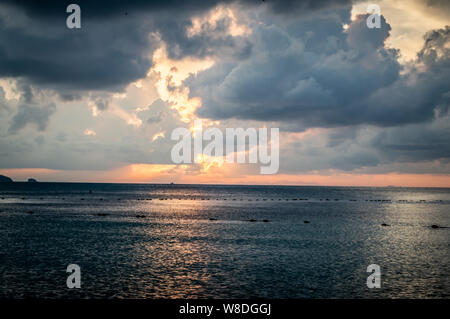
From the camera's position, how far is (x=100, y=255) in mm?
39812

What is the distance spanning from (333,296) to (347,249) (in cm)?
2047

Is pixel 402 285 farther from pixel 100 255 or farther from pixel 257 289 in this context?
pixel 100 255

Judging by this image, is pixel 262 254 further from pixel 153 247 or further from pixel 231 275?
pixel 153 247

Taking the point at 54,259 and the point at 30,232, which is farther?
the point at 30,232

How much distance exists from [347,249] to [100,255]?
1136 inches

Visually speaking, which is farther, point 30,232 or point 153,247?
point 30,232
